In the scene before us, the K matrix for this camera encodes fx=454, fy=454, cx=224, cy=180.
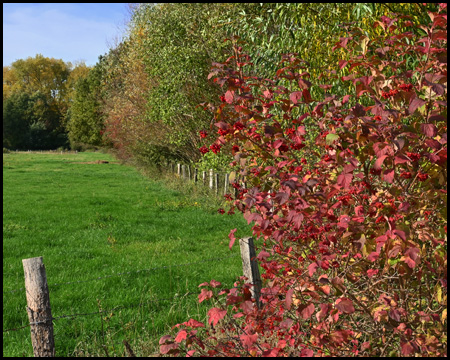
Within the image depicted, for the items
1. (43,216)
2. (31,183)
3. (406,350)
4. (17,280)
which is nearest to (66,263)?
(17,280)

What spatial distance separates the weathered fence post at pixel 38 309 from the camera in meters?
4.40

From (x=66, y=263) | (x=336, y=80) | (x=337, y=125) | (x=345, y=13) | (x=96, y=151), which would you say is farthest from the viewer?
(x=96, y=151)

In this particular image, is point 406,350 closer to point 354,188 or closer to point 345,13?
point 354,188

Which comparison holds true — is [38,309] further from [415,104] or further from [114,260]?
[114,260]

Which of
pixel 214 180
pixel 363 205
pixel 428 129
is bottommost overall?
pixel 214 180

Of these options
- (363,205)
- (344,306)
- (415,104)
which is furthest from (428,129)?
(344,306)

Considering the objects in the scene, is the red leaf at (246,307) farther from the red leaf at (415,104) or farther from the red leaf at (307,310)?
the red leaf at (415,104)

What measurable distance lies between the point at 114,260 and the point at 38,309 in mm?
5128

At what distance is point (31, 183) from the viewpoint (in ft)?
81.9

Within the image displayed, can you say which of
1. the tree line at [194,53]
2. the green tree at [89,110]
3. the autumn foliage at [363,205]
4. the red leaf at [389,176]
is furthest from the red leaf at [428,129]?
the green tree at [89,110]

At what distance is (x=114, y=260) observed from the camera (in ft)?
31.2

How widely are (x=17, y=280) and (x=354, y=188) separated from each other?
7.03 metres

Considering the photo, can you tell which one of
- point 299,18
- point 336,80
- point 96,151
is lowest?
point 96,151

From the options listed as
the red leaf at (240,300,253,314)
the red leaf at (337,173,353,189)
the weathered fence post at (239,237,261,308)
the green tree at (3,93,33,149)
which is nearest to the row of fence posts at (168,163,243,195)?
the weathered fence post at (239,237,261,308)
